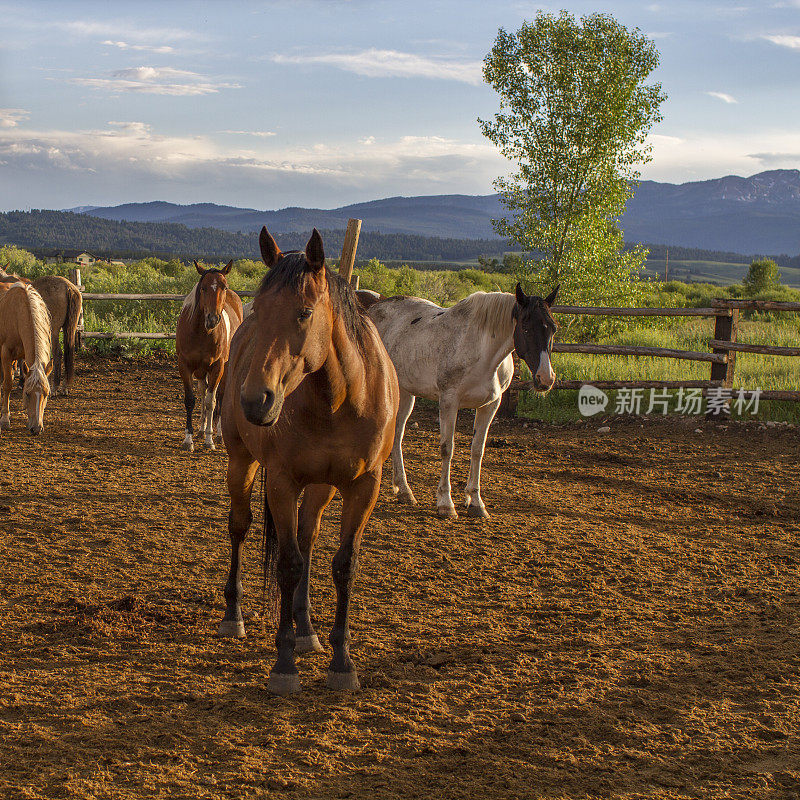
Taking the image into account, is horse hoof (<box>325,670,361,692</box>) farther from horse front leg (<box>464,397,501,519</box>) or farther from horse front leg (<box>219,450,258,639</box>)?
horse front leg (<box>464,397,501,519</box>)

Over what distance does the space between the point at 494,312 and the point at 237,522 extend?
3.06m

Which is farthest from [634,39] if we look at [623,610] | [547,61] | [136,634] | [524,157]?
[136,634]

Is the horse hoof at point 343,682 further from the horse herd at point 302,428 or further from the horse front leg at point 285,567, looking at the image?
the horse front leg at point 285,567

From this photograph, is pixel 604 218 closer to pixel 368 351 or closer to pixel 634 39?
pixel 634 39

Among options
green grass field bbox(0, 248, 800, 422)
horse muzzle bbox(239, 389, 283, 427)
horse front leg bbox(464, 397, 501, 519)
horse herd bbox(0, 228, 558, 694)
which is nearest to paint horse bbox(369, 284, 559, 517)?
horse front leg bbox(464, 397, 501, 519)

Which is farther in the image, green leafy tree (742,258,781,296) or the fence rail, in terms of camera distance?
green leafy tree (742,258,781,296)

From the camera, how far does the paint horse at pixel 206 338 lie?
25.3 ft

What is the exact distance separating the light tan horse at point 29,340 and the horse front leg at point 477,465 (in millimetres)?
4796

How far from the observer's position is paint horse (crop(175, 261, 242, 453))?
7.70 meters

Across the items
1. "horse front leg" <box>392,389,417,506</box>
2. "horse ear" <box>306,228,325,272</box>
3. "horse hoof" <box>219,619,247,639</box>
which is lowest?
"horse hoof" <box>219,619,247,639</box>

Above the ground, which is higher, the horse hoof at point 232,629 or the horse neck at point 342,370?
the horse neck at point 342,370

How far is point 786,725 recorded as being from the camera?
296 centimetres

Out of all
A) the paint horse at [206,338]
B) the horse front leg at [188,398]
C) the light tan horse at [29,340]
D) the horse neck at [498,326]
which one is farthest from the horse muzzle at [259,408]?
the light tan horse at [29,340]

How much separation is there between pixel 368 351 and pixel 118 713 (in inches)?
69.5
